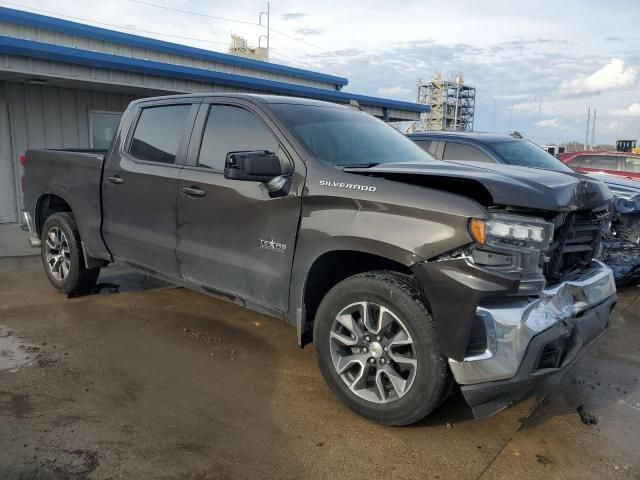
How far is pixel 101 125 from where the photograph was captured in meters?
12.0

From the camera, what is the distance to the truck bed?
16.9ft

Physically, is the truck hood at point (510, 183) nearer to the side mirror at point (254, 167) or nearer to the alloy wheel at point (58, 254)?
the side mirror at point (254, 167)

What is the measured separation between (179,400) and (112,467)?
2.61 ft

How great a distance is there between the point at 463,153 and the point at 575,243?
12.1 ft

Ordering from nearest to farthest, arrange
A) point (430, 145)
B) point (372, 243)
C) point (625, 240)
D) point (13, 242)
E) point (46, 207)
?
point (372, 243) → point (46, 207) → point (625, 240) → point (430, 145) → point (13, 242)

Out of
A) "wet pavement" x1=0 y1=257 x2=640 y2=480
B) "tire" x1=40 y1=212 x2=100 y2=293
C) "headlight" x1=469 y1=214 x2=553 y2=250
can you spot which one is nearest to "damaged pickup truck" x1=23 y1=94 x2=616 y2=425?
"headlight" x1=469 y1=214 x2=553 y2=250

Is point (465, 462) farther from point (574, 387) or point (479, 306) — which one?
point (574, 387)

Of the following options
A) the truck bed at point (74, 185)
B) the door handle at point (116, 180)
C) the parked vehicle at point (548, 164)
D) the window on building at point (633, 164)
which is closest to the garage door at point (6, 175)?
the truck bed at point (74, 185)

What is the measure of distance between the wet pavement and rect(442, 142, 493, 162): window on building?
280 cm

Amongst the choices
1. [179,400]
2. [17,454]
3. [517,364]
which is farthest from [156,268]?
[517,364]

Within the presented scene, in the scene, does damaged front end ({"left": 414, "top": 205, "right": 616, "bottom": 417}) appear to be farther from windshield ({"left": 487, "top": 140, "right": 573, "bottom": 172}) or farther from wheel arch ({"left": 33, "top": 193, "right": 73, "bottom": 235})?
wheel arch ({"left": 33, "top": 193, "right": 73, "bottom": 235})

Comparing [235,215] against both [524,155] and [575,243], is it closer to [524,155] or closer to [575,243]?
[575,243]

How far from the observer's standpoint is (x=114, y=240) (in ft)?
16.4

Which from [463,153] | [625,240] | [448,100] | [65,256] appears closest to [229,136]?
[65,256]
